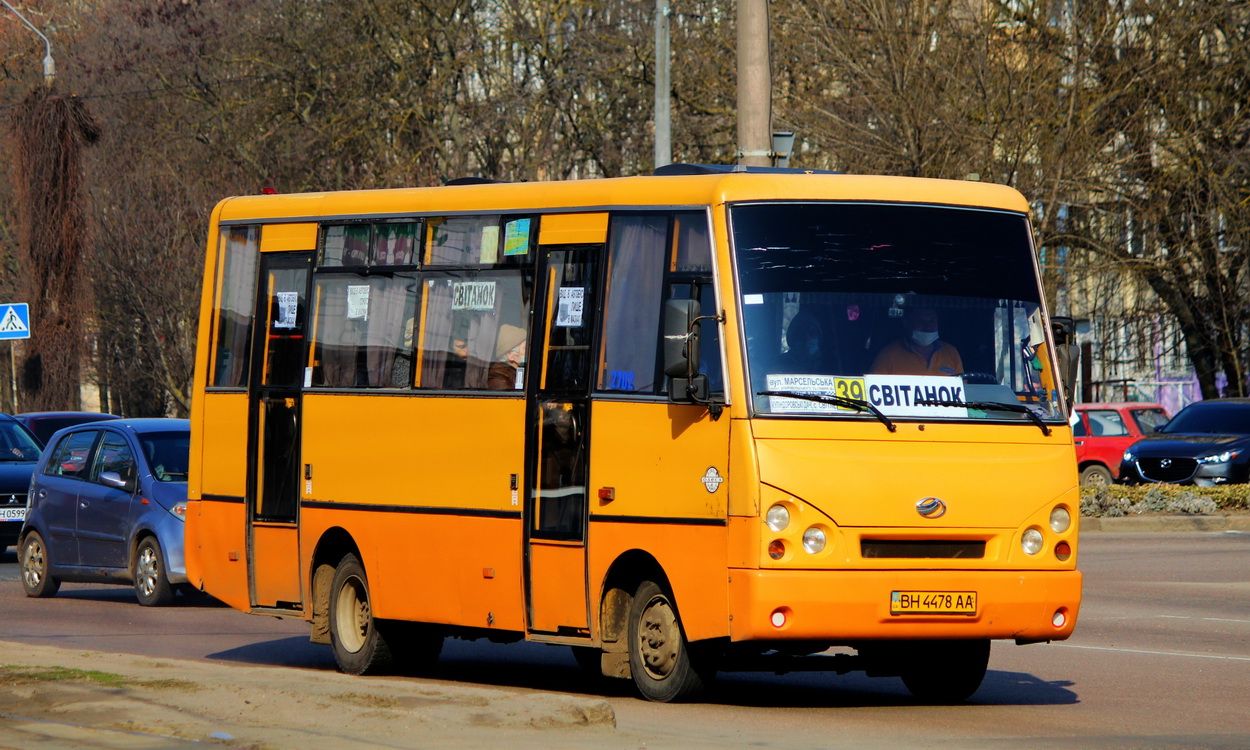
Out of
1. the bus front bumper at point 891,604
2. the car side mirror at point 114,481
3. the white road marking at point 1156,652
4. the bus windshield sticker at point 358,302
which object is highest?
the bus windshield sticker at point 358,302

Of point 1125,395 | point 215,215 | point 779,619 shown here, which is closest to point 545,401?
point 779,619

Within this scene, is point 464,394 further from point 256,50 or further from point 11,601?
point 256,50

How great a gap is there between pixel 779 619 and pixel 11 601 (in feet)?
37.6

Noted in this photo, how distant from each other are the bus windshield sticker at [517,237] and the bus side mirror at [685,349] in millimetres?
1812

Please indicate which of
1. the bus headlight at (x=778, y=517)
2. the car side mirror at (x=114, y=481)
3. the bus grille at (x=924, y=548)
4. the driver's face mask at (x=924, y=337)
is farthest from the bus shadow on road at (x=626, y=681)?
the car side mirror at (x=114, y=481)

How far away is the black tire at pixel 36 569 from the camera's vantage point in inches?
756

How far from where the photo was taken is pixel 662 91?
27125 millimetres

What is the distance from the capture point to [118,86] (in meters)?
45.8

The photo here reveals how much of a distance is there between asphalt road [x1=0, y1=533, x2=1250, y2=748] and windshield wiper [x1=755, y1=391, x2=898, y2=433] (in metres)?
1.53

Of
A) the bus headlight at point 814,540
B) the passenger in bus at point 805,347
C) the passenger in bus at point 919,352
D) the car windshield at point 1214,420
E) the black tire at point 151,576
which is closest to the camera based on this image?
the bus headlight at point 814,540

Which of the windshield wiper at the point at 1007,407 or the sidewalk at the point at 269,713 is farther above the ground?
the windshield wiper at the point at 1007,407

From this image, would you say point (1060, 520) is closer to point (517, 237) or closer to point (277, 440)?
point (517, 237)

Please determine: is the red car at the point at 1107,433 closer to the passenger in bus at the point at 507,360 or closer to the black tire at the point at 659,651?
the passenger in bus at the point at 507,360

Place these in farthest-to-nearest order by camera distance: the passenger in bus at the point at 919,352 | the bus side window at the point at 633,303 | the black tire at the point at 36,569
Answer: the black tire at the point at 36,569, the bus side window at the point at 633,303, the passenger in bus at the point at 919,352
